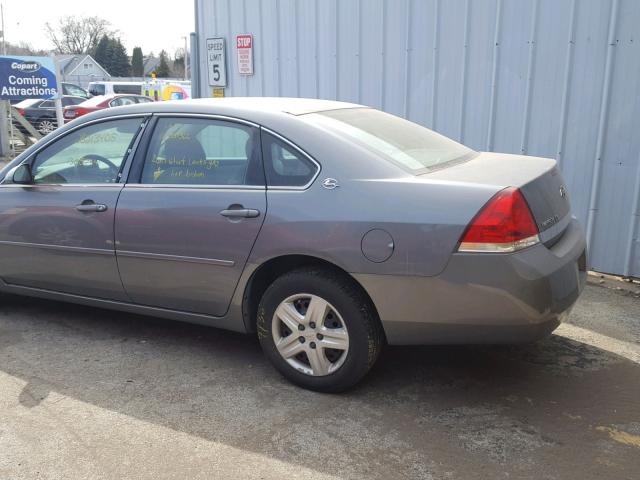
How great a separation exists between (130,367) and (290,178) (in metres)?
1.56

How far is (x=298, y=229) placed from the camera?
3.22 meters

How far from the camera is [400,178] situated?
3.12 meters

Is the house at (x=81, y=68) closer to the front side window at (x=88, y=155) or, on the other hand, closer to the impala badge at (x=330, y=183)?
the front side window at (x=88, y=155)

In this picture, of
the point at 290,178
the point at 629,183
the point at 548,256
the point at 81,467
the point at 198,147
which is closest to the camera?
the point at 81,467

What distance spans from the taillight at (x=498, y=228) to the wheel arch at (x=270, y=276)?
608 millimetres

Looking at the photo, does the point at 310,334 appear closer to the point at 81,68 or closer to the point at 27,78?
the point at 27,78

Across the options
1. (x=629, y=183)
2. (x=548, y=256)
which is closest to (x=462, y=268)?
(x=548, y=256)

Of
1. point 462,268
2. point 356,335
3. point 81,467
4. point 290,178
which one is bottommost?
point 81,467

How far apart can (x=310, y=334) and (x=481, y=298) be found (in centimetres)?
94

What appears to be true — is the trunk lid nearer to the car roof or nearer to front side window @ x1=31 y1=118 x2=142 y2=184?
the car roof

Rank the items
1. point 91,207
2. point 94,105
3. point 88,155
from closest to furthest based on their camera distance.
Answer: point 91,207
point 88,155
point 94,105

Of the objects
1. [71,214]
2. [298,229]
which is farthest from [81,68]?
[298,229]

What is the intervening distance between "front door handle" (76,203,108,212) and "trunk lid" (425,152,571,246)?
79.8 inches

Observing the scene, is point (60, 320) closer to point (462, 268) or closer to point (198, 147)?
point (198, 147)
